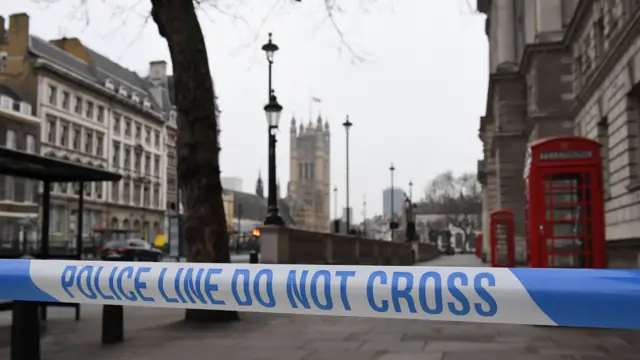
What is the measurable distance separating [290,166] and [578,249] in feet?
427

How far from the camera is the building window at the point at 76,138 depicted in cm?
6508

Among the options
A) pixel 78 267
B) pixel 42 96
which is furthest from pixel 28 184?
pixel 78 267

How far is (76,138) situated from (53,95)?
19.5 ft

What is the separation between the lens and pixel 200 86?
9.58 metres

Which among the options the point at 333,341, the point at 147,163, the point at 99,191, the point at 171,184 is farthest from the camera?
the point at 171,184

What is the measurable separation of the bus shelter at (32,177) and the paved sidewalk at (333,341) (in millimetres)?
1161

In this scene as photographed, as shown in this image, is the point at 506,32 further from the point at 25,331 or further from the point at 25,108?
the point at 25,108

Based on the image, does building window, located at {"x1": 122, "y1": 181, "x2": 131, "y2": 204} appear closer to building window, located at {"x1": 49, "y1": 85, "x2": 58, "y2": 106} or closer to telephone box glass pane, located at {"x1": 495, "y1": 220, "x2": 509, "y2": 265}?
building window, located at {"x1": 49, "y1": 85, "x2": 58, "y2": 106}

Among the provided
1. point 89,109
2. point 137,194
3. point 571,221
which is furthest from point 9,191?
point 571,221

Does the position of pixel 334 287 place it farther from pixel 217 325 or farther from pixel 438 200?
pixel 438 200

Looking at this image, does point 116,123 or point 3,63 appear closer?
point 3,63

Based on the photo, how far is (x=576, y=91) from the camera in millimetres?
22828

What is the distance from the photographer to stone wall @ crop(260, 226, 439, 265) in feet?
50.0

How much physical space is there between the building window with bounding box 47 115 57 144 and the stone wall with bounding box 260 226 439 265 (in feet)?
134
